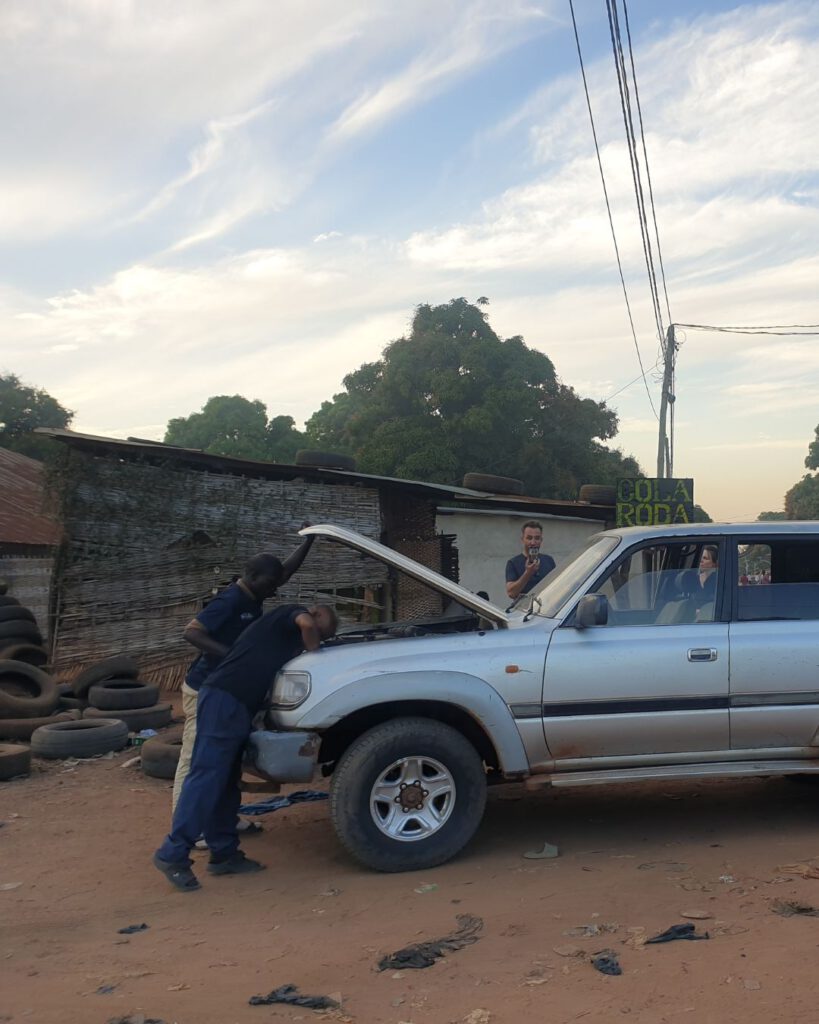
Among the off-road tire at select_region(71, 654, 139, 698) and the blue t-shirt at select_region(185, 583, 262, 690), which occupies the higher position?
the blue t-shirt at select_region(185, 583, 262, 690)

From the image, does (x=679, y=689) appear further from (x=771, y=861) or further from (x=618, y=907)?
(x=618, y=907)

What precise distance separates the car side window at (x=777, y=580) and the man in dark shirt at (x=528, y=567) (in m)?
2.08

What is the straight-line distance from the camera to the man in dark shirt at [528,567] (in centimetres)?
793

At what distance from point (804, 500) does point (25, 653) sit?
45.4 meters

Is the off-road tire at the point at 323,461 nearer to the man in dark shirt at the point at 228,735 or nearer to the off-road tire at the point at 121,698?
the off-road tire at the point at 121,698

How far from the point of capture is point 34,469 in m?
27.1

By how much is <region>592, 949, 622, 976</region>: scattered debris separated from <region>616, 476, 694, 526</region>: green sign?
9219 mm

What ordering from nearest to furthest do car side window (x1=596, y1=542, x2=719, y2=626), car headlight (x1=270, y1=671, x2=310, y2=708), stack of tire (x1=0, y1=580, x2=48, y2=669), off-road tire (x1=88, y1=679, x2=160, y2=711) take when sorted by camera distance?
car headlight (x1=270, y1=671, x2=310, y2=708) < car side window (x1=596, y1=542, x2=719, y2=626) < off-road tire (x1=88, y1=679, x2=160, y2=711) < stack of tire (x1=0, y1=580, x2=48, y2=669)

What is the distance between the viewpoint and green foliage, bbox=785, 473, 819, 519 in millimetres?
48875

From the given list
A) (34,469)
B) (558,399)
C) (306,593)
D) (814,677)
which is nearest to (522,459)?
(558,399)

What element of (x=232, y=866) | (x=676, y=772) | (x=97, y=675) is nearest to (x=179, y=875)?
(x=232, y=866)

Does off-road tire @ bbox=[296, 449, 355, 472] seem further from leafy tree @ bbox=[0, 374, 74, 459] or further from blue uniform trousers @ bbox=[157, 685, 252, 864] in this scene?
leafy tree @ bbox=[0, 374, 74, 459]

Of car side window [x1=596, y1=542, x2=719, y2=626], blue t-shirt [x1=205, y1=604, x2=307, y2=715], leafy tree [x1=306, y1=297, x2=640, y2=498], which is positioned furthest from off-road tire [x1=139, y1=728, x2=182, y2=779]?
leafy tree [x1=306, y1=297, x2=640, y2=498]

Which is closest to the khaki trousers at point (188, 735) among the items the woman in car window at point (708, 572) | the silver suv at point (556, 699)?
the silver suv at point (556, 699)
